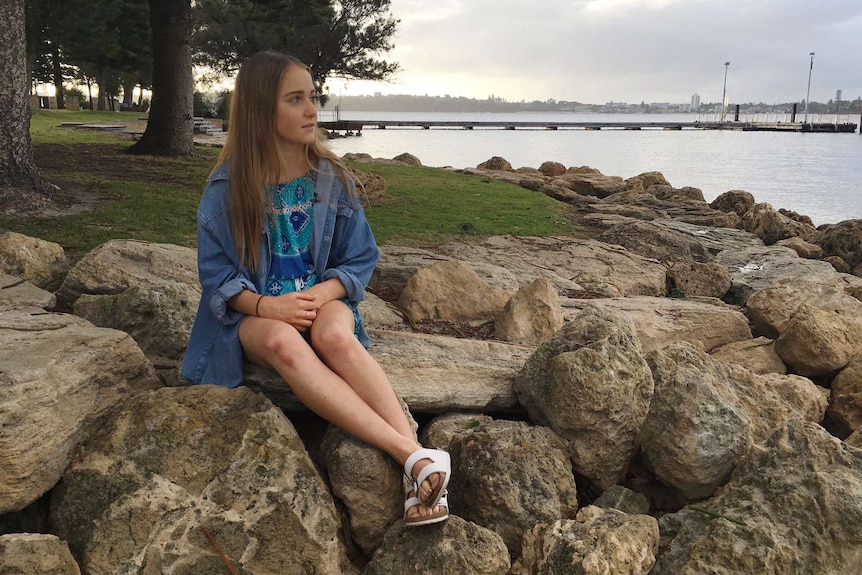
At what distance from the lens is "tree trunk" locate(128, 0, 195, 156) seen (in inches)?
541

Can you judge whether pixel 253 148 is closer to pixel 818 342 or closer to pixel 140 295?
pixel 140 295

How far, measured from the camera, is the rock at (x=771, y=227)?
1282 centimetres

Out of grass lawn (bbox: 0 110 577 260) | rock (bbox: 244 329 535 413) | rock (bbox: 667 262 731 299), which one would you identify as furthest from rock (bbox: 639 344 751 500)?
grass lawn (bbox: 0 110 577 260)

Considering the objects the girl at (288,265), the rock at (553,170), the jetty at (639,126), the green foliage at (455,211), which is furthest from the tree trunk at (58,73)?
the jetty at (639,126)

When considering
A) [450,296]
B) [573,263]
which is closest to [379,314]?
[450,296]

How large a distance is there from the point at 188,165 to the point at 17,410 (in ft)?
34.8

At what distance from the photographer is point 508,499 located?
348 centimetres

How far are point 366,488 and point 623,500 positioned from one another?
131cm

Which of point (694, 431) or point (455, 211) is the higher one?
point (455, 211)

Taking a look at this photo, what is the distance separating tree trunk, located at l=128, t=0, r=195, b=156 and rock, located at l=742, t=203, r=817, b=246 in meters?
10.1

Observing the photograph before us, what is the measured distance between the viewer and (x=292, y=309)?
3357 mm

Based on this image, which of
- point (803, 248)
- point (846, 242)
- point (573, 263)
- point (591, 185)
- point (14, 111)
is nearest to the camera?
point (14, 111)

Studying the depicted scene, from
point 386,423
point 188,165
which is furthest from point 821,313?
point 188,165

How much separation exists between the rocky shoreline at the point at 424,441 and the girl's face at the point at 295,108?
1.12 metres
